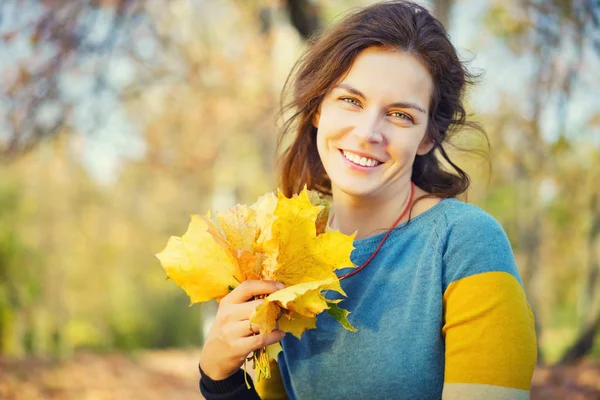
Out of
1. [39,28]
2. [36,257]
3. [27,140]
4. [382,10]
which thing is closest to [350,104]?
[382,10]

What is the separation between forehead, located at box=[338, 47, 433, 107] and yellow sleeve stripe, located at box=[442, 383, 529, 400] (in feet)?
2.47

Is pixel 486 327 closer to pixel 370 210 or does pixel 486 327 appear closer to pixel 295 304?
pixel 295 304

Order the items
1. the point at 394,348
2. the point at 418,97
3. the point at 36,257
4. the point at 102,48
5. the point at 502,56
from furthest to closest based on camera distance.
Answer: the point at 36,257 → the point at 502,56 → the point at 102,48 → the point at 418,97 → the point at 394,348

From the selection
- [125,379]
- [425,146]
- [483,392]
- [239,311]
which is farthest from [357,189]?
[125,379]

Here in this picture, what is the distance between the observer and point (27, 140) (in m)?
5.26

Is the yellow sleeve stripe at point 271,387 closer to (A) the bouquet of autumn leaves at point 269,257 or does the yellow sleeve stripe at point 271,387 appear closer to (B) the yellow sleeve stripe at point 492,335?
(A) the bouquet of autumn leaves at point 269,257

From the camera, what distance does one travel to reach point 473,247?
1485mm

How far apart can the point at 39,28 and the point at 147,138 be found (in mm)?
6959

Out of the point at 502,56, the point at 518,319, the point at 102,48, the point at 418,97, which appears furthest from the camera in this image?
the point at 502,56

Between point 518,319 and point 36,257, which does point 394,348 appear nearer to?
point 518,319

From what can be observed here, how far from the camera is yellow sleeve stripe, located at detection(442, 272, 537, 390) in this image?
1395 millimetres

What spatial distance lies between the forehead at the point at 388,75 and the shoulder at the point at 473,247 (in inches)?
14.3

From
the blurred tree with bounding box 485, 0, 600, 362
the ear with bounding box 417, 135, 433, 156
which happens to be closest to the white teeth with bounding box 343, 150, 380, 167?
the ear with bounding box 417, 135, 433, 156

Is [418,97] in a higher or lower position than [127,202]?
higher
